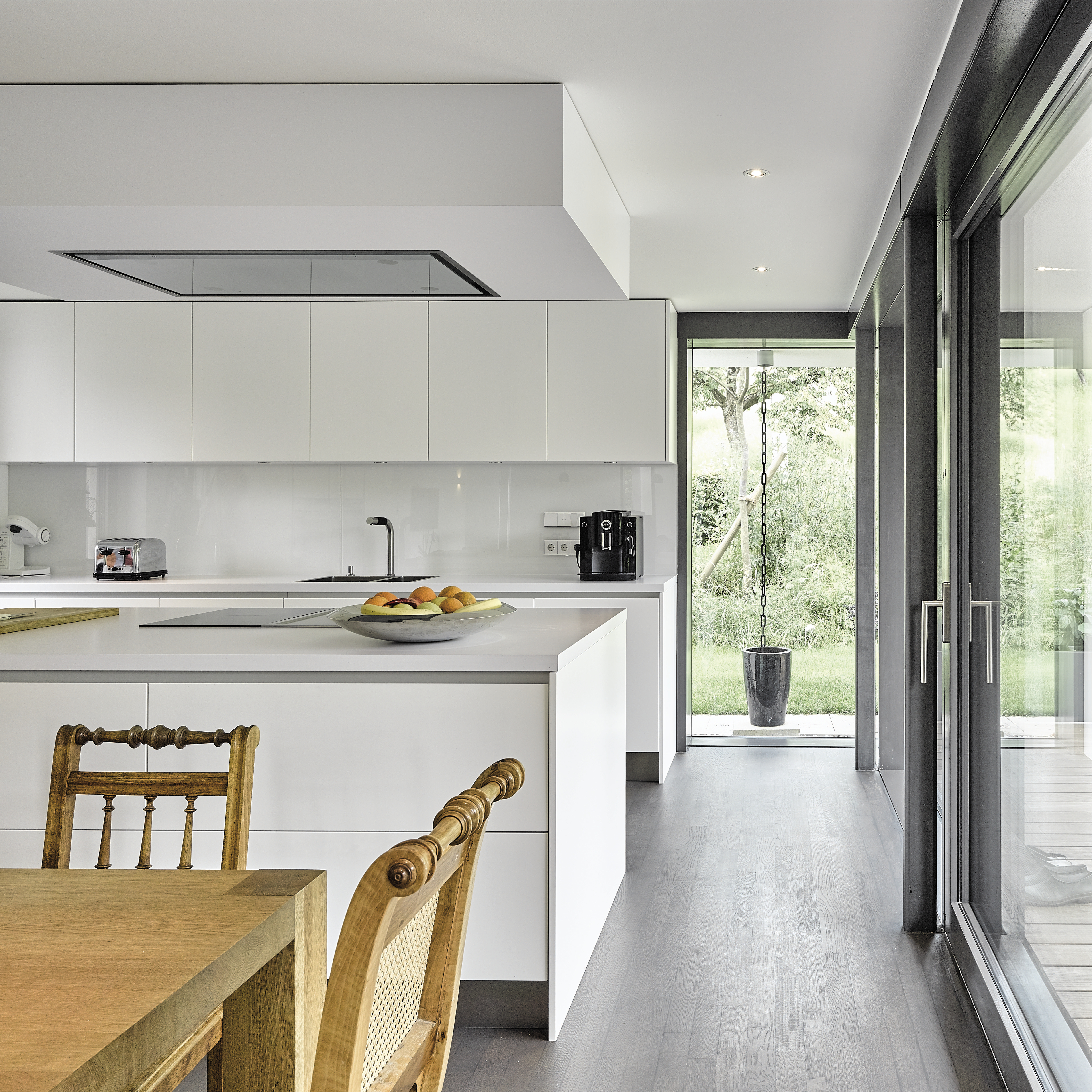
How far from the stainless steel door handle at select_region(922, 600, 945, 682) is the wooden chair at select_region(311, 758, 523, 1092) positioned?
6.80 ft

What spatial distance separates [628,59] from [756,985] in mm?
2329

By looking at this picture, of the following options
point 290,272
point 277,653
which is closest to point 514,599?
point 290,272

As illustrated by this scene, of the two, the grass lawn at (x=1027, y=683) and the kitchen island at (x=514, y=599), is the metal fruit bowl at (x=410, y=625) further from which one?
the kitchen island at (x=514, y=599)

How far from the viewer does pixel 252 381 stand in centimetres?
523

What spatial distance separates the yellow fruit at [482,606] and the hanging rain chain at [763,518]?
344cm

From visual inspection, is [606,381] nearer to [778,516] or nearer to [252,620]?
[778,516]

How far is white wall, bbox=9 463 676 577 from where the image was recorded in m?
5.65

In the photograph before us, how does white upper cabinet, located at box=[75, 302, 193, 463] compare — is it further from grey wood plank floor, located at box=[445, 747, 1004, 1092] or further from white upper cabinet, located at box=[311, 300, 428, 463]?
grey wood plank floor, located at box=[445, 747, 1004, 1092]

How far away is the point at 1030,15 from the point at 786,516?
14.3ft

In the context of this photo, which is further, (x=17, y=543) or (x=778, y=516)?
(x=778, y=516)

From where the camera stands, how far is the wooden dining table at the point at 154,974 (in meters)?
0.95

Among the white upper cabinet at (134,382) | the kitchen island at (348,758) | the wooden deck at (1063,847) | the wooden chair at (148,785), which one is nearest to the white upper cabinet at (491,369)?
the white upper cabinet at (134,382)

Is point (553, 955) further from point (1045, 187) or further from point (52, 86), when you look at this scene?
point (52, 86)

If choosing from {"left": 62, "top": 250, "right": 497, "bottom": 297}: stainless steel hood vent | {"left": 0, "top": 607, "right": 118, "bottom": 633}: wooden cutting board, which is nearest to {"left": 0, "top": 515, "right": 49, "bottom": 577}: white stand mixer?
{"left": 0, "top": 607, "right": 118, "bottom": 633}: wooden cutting board
